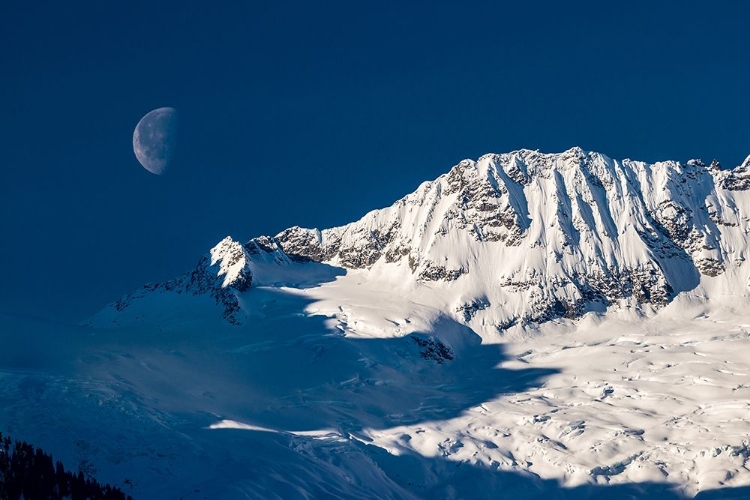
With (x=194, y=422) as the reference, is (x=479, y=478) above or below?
below

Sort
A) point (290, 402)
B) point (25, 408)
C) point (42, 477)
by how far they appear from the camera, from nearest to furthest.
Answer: point (42, 477) → point (25, 408) → point (290, 402)

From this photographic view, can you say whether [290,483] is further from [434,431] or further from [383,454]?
[434,431]

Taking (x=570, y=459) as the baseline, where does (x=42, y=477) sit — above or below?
above

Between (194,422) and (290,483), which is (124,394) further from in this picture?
(290,483)

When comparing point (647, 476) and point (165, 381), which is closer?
point (647, 476)

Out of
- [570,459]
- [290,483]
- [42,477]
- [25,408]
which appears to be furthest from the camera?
[570,459]

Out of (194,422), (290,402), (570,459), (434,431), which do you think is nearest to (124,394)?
(194,422)

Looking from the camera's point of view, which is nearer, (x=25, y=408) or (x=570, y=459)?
(x=25, y=408)

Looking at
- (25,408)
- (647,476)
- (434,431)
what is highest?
(25,408)

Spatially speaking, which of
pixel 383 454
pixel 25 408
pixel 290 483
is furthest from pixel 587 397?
pixel 25 408
